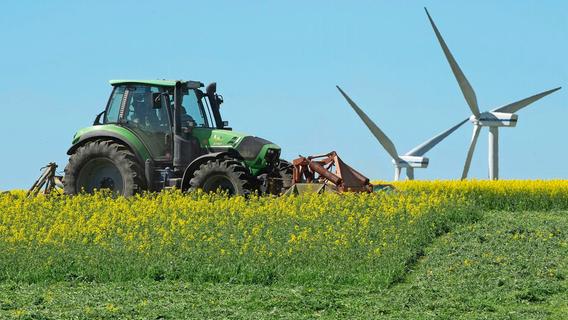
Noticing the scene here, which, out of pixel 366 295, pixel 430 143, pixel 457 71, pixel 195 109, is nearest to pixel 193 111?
pixel 195 109

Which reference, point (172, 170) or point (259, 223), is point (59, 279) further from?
point (172, 170)

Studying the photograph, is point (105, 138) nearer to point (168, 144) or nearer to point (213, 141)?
point (168, 144)

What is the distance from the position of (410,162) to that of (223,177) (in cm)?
2057

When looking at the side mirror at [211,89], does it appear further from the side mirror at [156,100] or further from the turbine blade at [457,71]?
the turbine blade at [457,71]

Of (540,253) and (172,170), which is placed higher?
(172,170)

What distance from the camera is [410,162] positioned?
4041 cm

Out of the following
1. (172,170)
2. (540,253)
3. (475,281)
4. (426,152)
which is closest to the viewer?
(475,281)

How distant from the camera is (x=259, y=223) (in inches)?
714

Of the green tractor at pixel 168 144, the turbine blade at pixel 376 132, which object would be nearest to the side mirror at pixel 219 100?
the green tractor at pixel 168 144

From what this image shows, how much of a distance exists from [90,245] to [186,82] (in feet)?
18.3

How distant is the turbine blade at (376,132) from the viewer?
34.6 metres

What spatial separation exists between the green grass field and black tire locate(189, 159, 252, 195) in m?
4.68

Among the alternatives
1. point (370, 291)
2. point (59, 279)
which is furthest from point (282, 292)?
point (59, 279)

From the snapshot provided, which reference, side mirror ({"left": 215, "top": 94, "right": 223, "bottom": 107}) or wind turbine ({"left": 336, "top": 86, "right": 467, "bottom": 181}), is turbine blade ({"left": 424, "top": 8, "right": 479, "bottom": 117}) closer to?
wind turbine ({"left": 336, "top": 86, "right": 467, "bottom": 181})
